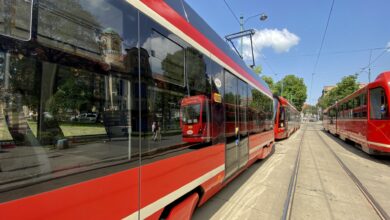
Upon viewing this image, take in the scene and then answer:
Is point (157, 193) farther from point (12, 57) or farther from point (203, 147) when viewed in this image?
point (12, 57)

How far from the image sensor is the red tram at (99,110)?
1352 millimetres

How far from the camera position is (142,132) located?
217 cm

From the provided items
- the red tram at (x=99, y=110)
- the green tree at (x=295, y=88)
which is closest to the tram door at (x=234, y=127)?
the red tram at (x=99, y=110)

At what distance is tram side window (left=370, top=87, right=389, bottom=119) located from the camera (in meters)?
8.71

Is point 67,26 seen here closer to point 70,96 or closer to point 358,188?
point 70,96

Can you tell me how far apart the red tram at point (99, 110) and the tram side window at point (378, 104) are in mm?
8383

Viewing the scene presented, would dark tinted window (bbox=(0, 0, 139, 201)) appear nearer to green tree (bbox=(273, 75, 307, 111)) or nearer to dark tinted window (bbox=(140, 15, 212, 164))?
dark tinted window (bbox=(140, 15, 212, 164))

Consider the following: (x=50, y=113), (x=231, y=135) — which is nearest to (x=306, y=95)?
(x=231, y=135)

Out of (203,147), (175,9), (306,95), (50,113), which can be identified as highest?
(306,95)

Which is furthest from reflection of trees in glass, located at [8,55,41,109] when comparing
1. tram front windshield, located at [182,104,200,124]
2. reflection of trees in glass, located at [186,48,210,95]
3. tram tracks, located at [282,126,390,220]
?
tram tracks, located at [282,126,390,220]

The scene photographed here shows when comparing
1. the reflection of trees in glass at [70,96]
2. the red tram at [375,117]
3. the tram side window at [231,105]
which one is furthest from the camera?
the red tram at [375,117]

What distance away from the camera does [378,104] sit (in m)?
9.19

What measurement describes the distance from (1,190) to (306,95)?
61.9 metres

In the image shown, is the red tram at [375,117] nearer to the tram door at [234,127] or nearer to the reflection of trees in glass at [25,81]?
the tram door at [234,127]
